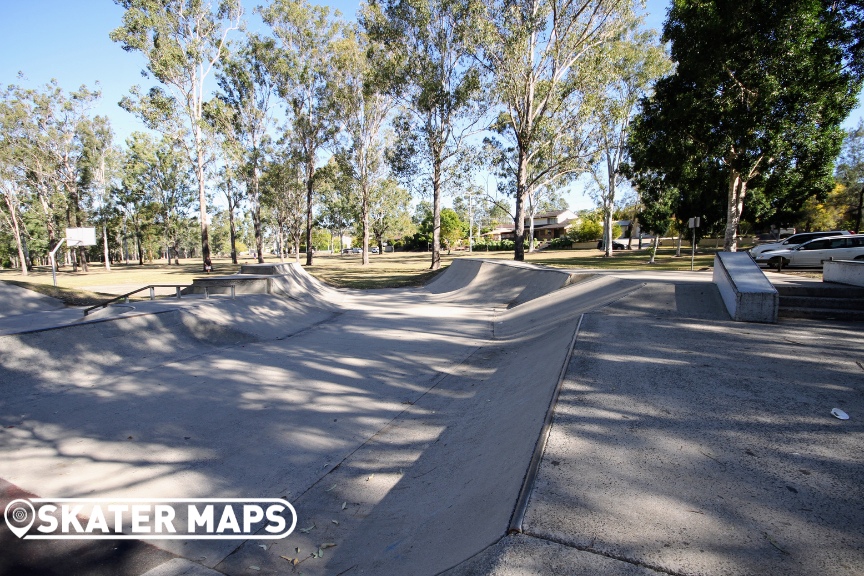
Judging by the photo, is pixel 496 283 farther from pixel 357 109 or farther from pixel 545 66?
pixel 357 109

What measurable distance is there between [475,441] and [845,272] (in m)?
→ 9.12

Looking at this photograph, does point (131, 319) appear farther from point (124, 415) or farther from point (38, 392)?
point (124, 415)

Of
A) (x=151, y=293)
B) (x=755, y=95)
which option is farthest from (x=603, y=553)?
(x=755, y=95)

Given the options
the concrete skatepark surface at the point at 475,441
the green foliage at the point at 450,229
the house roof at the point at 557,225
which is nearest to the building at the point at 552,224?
the house roof at the point at 557,225

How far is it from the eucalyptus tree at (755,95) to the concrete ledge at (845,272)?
21.9 ft

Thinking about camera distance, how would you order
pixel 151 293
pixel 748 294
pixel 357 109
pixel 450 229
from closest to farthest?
pixel 748 294 < pixel 151 293 < pixel 357 109 < pixel 450 229

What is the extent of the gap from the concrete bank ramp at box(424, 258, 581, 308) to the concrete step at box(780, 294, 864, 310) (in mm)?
5395

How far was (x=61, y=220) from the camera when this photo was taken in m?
47.5

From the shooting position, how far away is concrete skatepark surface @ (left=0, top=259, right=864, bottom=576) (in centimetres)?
232

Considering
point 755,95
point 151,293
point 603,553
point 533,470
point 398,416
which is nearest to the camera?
point 603,553

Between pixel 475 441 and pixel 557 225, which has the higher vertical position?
pixel 557 225

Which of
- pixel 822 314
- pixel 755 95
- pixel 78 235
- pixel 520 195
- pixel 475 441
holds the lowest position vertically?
pixel 475 441

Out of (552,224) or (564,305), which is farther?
(552,224)

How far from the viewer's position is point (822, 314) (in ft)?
22.9
